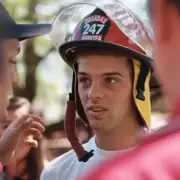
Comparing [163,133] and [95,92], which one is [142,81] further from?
[163,133]

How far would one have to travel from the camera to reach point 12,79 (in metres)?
2.48

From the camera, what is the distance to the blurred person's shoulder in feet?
9.67

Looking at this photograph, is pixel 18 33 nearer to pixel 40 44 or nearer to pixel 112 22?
pixel 112 22

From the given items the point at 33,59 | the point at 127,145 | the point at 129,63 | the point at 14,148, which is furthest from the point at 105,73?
the point at 33,59

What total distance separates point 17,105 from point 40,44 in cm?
831

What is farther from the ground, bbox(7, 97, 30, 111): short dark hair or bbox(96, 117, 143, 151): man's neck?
bbox(96, 117, 143, 151): man's neck

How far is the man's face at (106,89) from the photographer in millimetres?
2854

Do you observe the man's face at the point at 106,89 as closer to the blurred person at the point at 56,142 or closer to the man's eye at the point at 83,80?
the man's eye at the point at 83,80

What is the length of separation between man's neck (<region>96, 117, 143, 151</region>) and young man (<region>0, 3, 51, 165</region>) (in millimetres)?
329

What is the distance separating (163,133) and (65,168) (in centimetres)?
201

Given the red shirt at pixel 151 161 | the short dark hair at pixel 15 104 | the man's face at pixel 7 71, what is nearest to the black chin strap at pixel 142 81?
the man's face at pixel 7 71

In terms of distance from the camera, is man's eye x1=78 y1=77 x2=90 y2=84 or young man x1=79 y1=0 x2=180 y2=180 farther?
man's eye x1=78 y1=77 x2=90 y2=84

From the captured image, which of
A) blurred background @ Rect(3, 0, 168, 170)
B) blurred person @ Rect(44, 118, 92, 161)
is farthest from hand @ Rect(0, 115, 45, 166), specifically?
blurred background @ Rect(3, 0, 168, 170)

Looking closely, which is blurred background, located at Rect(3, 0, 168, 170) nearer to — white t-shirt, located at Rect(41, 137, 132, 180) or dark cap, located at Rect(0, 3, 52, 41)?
white t-shirt, located at Rect(41, 137, 132, 180)
